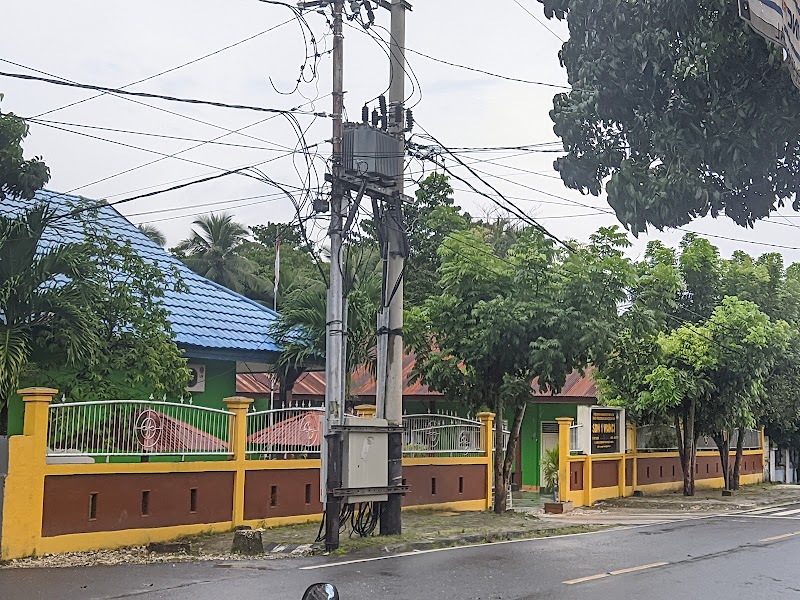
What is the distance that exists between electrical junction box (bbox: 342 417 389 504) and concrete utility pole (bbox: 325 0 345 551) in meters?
0.12

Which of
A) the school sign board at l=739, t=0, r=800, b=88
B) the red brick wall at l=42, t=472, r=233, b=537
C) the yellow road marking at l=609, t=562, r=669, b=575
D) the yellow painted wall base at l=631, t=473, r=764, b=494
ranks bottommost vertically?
the yellow road marking at l=609, t=562, r=669, b=575

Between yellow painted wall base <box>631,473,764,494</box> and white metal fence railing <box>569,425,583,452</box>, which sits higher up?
white metal fence railing <box>569,425,583,452</box>

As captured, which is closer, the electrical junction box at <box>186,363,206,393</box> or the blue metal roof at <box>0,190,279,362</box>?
the blue metal roof at <box>0,190,279,362</box>

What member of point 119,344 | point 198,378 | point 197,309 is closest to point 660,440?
point 198,378

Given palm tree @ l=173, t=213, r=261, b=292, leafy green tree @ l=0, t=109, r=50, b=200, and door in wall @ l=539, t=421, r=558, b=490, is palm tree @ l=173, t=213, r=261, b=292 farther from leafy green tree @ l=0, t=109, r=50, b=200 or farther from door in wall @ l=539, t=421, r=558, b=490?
leafy green tree @ l=0, t=109, r=50, b=200

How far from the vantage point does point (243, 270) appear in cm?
4881

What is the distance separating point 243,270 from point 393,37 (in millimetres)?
32773

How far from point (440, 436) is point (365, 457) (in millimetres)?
6376

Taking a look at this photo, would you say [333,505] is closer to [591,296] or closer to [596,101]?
[591,296]

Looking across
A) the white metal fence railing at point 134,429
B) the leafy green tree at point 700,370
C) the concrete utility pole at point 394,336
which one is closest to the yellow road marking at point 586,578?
Result: the concrete utility pole at point 394,336

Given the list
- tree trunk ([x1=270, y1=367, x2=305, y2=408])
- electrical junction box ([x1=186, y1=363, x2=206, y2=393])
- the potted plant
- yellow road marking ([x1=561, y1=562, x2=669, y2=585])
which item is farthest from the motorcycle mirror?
the potted plant

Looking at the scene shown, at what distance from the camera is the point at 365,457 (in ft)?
52.0

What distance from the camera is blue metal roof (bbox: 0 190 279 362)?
20094 millimetres

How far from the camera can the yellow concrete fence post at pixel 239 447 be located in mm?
17453
